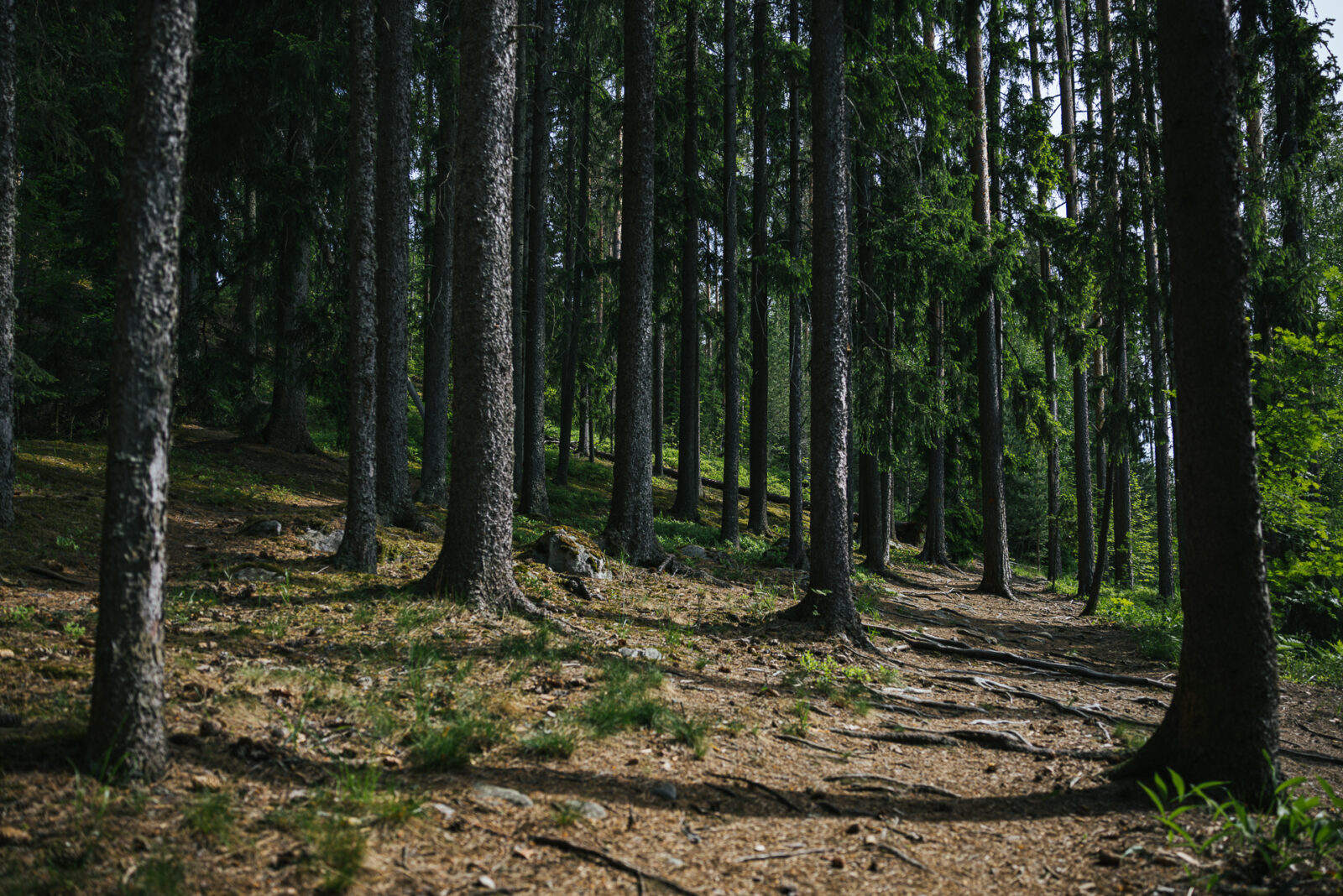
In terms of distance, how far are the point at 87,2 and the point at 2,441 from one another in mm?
7196

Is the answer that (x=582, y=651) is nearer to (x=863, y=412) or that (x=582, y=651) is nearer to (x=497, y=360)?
(x=497, y=360)

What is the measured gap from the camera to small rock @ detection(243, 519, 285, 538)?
31.4 feet

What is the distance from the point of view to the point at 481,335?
7398mm

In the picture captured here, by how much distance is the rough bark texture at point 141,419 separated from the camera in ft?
11.2

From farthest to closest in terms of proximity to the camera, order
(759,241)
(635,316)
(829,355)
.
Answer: (759,241) < (635,316) < (829,355)

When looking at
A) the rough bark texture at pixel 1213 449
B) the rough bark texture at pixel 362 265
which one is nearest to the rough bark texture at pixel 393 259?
the rough bark texture at pixel 362 265

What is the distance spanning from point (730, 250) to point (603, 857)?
1396 centimetres

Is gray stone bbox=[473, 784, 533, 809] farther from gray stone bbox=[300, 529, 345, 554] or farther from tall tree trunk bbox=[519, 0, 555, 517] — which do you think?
tall tree trunk bbox=[519, 0, 555, 517]

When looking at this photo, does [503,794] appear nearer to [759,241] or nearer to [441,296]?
[441,296]

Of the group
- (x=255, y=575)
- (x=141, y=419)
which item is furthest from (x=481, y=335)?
(x=141, y=419)

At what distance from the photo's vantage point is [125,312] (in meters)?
3.44

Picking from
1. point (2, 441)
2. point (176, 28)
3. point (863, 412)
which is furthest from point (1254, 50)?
point (2, 441)

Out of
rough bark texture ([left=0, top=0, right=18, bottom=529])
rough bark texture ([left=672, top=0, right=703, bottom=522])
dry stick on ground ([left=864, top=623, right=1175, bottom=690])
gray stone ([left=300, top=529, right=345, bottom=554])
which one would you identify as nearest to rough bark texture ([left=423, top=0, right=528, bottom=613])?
gray stone ([left=300, top=529, right=345, bottom=554])

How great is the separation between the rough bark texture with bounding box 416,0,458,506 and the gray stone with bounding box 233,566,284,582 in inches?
241
